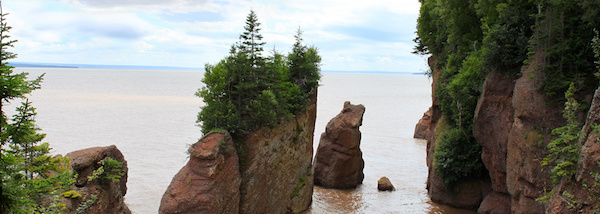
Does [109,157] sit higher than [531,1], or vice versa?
[531,1]

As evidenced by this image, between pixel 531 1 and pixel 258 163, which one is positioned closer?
pixel 531 1

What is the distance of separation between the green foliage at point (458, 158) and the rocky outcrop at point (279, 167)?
8.55 metres

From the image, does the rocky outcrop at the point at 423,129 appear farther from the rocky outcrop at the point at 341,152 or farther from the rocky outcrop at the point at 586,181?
the rocky outcrop at the point at 586,181

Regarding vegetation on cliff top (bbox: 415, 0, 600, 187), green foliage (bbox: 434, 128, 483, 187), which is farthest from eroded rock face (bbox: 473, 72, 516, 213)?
green foliage (bbox: 434, 128, 483, 187)

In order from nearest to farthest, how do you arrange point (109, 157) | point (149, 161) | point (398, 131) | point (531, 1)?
1. point (109, 157)
2. point (531, 1)
3. point (149, 161)
4. point (398, 131)

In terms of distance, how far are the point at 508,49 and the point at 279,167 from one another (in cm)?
1359

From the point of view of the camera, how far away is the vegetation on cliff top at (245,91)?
23281 millimetres

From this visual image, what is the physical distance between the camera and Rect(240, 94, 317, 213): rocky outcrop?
23.9 metres

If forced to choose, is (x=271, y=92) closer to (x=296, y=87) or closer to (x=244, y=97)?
(x=244, y=97)

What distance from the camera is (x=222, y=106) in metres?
23.2

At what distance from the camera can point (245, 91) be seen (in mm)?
24125

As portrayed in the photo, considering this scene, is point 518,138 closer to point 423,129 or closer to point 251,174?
point 251,174

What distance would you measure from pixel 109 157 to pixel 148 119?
58314mm

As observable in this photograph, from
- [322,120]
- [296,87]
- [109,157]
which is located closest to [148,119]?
[322,120]
